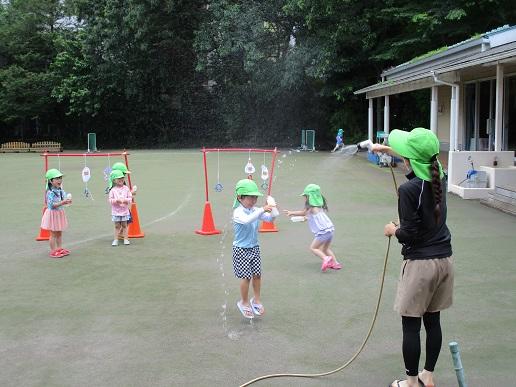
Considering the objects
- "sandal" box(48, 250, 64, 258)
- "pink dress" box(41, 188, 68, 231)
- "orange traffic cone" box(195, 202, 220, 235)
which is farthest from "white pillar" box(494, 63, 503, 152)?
"sandal" box(48, 250, 64, 258)

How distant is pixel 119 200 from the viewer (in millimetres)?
Answer: 9141

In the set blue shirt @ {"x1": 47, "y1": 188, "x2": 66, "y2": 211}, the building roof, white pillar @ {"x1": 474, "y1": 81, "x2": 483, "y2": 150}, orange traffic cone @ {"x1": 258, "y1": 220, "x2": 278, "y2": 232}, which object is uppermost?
the building roof

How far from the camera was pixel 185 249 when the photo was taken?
902cm

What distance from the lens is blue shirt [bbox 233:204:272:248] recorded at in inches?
221

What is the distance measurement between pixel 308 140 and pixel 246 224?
29.4m

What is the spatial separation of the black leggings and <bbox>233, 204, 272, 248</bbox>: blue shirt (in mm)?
1909

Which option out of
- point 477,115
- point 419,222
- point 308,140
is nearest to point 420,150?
point 419,222

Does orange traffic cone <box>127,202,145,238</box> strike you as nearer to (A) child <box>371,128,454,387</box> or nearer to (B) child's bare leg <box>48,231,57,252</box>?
(B) child's bare leg <box>48,231,57,252</box>

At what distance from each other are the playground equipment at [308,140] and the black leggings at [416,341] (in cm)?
3011

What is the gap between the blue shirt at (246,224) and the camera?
18.4 ft

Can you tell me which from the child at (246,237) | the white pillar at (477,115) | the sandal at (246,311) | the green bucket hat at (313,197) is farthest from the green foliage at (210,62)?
the sandal at (246,311)

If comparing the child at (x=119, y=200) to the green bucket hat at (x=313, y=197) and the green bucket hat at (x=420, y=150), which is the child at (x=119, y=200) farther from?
the green bucket hat at (x=420, y=150)

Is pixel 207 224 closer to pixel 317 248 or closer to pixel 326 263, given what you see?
pixel 317 248

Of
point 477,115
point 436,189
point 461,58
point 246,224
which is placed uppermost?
point 461,58
